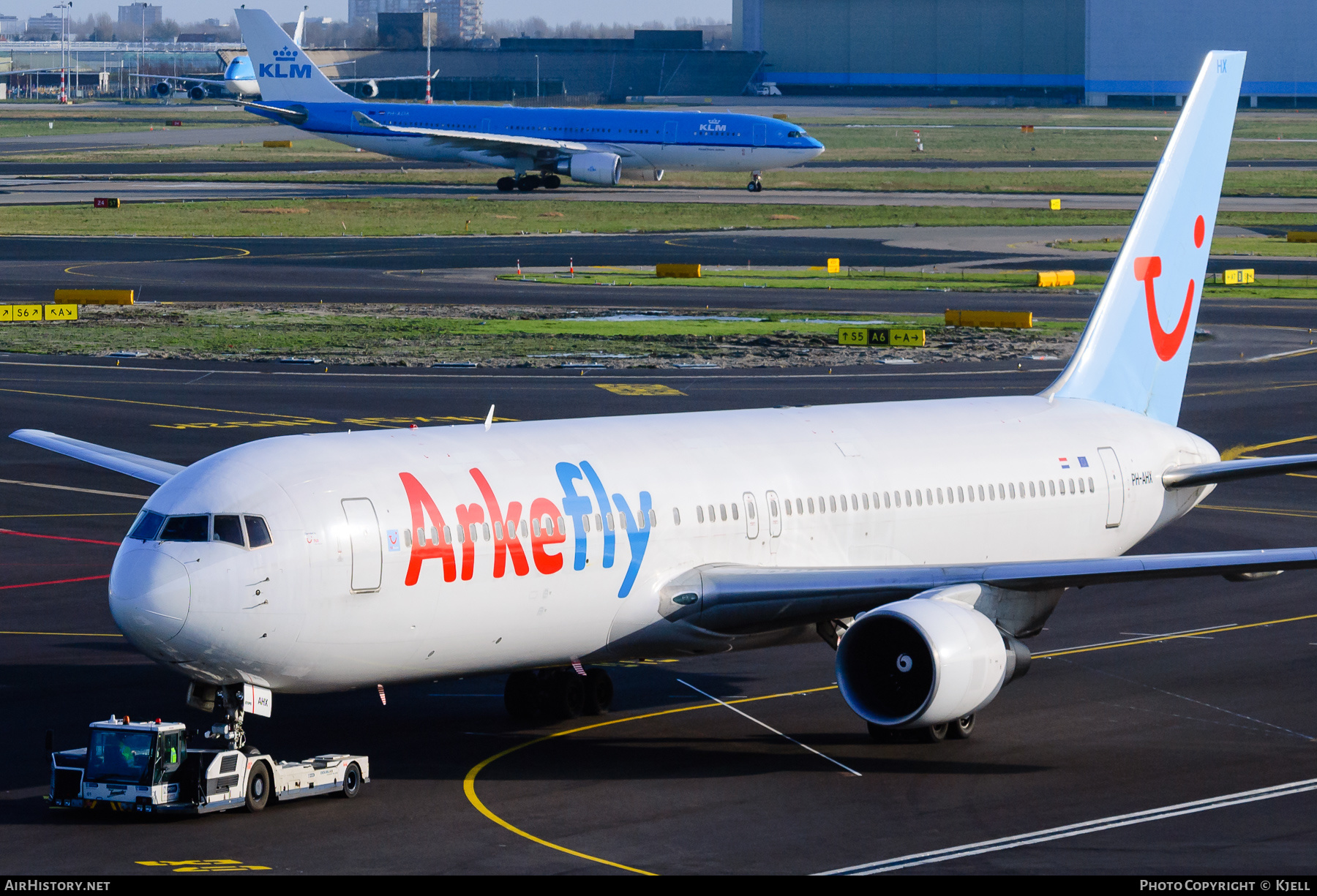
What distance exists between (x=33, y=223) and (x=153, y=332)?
1893 inches

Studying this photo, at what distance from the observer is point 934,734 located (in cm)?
2664

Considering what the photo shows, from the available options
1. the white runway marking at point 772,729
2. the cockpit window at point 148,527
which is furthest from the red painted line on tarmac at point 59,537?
the cockpit window at point 148,527

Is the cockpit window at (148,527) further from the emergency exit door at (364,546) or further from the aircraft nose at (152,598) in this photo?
the emergency exit door at (364,546)

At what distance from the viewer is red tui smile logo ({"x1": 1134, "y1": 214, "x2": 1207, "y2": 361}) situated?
34.8 meters

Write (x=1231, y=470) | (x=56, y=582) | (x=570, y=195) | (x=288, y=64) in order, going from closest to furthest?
(x=1231, y=470), (x=56, y=582), (x=570, y=195), (x=288, y=64)

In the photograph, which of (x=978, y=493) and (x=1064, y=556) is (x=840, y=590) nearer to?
(x=978, y=493)

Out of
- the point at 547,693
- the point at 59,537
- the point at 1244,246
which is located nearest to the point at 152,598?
the point at 547,693

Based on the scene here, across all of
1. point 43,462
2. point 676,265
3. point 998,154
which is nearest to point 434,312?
point 676,265

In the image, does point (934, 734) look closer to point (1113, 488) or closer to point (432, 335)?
point (1113, 488)

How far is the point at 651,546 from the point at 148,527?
7048 millimetres

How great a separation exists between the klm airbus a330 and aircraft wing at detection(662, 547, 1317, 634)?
362 feet

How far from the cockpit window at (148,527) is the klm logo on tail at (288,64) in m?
124

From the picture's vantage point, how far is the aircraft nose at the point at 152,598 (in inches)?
846

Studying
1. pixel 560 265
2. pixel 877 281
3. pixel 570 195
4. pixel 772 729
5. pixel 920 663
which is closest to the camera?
pixel 920 663
